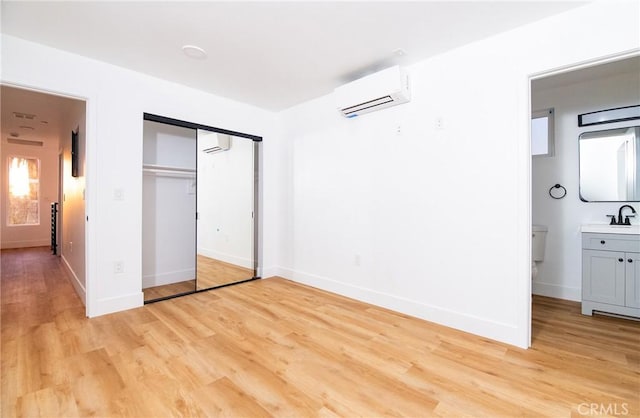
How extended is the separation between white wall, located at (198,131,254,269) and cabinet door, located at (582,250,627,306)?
4.13 metres

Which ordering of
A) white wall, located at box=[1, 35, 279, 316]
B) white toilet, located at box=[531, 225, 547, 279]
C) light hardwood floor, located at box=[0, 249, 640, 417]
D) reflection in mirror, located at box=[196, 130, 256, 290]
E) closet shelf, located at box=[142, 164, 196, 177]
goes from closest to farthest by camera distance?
light hardwood floor, located at box=[0, 249, 640, 417]
white wall, located at box=[1, 35, 279, 316]
white toilet, located at box=[531, 225, 547, 279]
closet shelf, located at box=[142, 164, 196, 177]
reflection in mirror, located at box=[196, 130, 256, 290]

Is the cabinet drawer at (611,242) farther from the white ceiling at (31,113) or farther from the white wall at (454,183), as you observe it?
A: the white ceiling at (31,113)

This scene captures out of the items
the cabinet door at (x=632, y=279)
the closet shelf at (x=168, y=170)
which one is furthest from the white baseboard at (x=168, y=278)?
the cabinet door at (x=632, y=279)

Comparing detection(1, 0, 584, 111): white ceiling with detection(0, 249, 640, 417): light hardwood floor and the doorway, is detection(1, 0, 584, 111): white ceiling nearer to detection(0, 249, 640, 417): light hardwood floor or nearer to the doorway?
the doorway

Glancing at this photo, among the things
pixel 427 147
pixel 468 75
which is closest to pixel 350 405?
pixel 427 147

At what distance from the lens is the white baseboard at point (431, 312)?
2.27 metres

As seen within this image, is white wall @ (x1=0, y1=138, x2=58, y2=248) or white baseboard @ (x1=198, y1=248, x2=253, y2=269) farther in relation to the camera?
white wall @ (x1=0, y1=138, x2=58, y2=248)

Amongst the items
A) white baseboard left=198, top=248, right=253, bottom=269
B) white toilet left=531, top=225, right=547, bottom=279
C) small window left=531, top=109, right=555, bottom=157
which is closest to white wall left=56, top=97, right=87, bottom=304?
white baseboard left=198, top=248, right=253, bottom=269

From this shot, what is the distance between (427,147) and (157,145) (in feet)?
11.0

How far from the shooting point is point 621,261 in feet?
8.95

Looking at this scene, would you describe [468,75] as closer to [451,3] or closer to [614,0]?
[451,3]

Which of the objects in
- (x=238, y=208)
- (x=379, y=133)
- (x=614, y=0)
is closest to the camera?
(x=614, y=0)

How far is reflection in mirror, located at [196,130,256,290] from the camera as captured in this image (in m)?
4.46

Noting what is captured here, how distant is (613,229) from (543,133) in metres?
1.40
